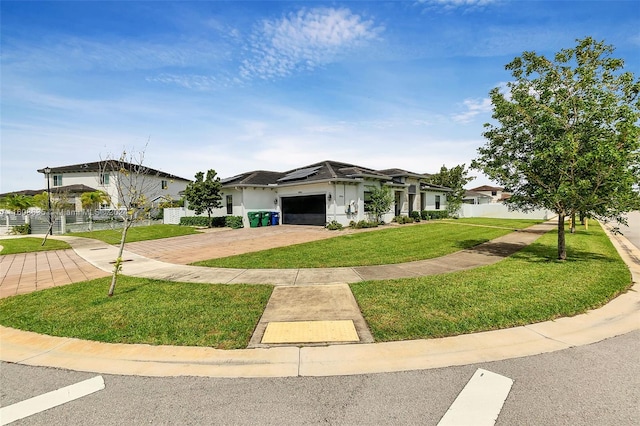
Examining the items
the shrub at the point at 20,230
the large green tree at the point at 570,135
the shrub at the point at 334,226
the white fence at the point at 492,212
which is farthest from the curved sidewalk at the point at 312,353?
the white fence at the point at 492,212

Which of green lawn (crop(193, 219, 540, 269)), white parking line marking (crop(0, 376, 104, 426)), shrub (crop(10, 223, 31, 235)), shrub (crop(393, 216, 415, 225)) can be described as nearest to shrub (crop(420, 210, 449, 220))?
shrub (crop(393, 216, 415, 225))

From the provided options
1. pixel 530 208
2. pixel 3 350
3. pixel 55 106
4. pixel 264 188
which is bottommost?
pixel 3 350

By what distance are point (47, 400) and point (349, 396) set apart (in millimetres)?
3077

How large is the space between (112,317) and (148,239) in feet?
44.0

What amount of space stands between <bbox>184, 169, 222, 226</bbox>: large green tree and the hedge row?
4.25ft

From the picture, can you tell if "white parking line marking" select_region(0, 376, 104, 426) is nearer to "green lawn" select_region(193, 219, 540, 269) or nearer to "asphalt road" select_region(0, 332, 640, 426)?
"asphalt road" select_region(0, 332, 640, 426)

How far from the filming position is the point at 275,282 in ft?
22.4

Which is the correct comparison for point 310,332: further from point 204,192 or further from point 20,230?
point 20,230

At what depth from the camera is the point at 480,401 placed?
2.68 m

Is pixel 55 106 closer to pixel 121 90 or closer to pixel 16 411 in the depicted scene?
pixel 121 90

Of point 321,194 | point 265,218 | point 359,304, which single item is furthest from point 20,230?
point 359,304

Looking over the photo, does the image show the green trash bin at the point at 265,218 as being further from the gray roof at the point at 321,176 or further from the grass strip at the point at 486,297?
the grass strip at the point at 486,297

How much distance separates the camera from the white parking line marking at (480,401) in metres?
2.45

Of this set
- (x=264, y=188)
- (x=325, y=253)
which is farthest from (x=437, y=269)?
(x=264, y=188)
